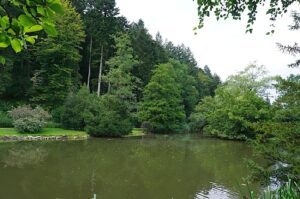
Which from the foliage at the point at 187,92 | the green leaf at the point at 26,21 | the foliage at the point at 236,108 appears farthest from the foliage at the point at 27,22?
the foliage at the point at 187,92

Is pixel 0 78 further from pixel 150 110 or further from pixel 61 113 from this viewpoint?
pixel 150 110

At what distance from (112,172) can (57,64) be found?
799 inches

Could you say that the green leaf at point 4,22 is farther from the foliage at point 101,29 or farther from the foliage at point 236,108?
the foliage at point 101,29

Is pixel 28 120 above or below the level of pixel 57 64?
below

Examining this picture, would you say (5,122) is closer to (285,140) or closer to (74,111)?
(74,111)

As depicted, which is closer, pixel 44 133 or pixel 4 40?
pixel 4 40

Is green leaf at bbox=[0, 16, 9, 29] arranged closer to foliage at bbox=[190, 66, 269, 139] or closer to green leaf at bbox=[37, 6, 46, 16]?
green leaf at bbox=[37, 6, 46, 16]

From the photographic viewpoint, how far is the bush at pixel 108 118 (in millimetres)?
24562

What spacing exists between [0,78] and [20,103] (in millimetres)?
3174

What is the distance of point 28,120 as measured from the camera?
2159 centimetres

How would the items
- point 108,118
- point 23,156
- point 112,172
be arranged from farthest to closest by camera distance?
1. point 108,118
2. point 23,156
3. point 112,172

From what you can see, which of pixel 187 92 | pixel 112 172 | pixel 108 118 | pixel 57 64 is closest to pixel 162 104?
pixel 108 118

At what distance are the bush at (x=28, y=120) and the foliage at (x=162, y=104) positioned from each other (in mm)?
11266

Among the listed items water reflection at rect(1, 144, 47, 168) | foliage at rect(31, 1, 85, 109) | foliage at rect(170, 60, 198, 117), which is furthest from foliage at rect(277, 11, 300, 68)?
foliage at rect(170, 60, 198, 117)
